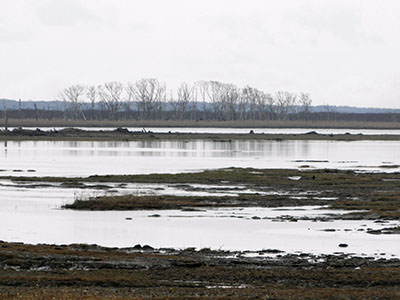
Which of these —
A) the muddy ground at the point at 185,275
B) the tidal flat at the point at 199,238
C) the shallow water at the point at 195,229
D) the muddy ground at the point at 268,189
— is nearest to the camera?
the muddy ground at the point at 185,275

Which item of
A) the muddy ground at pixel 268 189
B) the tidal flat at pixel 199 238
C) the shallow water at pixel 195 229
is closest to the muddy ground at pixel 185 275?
the tidal flat at pixel 199 238

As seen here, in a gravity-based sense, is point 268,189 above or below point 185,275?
below

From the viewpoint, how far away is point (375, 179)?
148 feet

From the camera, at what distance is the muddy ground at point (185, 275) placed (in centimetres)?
1573

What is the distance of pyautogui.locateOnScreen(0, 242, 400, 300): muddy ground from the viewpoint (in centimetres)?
1573

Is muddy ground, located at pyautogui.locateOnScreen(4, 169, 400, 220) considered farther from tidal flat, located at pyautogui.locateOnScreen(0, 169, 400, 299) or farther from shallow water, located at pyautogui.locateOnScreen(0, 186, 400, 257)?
shallow water, located at pyautogui.locateOnScreen(0, 186, 400, 257)

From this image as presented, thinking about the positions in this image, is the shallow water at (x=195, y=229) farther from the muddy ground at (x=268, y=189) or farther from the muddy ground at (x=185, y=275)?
the muddy ground at (x=185, y=275)

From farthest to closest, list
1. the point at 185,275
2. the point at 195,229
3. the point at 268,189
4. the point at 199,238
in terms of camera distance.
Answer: the point at 268,189 → the point at 195,229 → the point at 199,238 → the point at 185,275

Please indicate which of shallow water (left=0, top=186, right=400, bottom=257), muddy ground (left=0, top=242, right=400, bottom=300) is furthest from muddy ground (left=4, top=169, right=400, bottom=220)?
muddy ground (left=0, top=242, right=400, bottom=300)

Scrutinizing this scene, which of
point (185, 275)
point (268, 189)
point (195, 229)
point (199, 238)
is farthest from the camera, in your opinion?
point (268, 189)

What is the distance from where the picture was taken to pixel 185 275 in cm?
1786

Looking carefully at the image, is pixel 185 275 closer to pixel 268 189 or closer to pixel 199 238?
pixel 199 238

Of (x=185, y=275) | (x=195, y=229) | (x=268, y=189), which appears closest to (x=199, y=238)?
(x=195, y=229)

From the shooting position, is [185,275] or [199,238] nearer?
[185,275]
